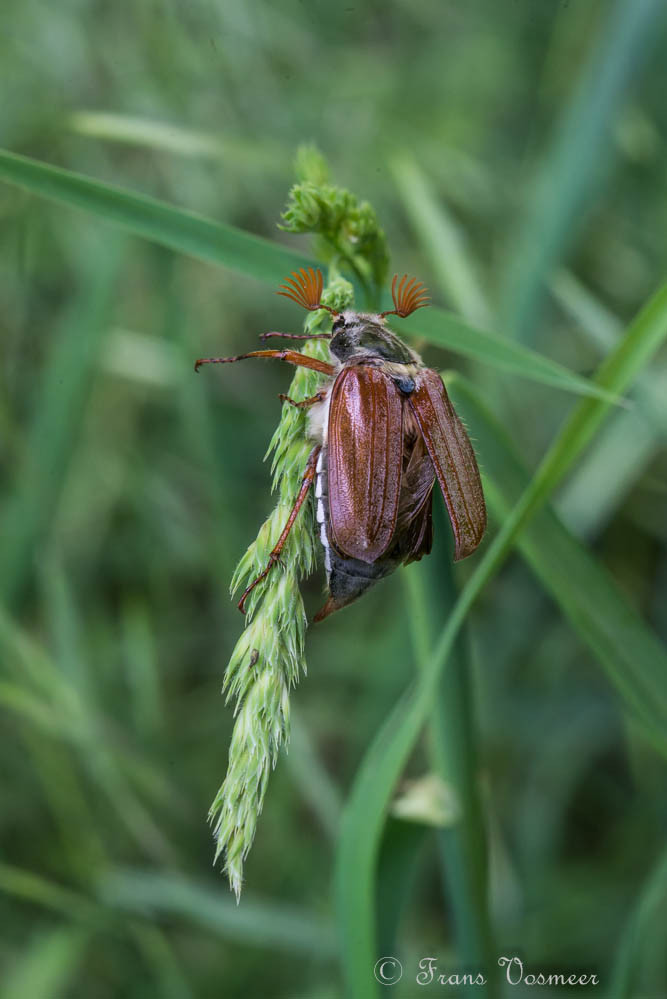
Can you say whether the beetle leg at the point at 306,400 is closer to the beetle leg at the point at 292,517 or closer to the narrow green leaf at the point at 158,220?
the beetle leg at the point at 292,517

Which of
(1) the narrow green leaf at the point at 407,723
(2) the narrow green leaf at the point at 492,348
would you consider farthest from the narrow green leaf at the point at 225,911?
(2) the narrow green leaf at the point at 492,348

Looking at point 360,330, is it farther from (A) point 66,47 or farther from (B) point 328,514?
(A) point 66,47

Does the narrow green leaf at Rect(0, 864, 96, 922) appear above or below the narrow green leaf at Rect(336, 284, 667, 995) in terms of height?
below

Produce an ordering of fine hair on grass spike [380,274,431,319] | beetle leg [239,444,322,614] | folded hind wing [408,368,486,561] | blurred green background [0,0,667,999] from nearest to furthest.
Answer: beetle leg [239,444,322,614]
folded hind wing [408,368,486,561]
fine hair on grass spike [380,274,431,319]
blurred green background [0,0,667,999]

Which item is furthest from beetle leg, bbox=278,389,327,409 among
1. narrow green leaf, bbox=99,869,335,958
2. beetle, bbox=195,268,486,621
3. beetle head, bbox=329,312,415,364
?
narrow green leaf, bbox=99,869,335,958

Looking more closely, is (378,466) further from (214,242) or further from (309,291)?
(214,242)

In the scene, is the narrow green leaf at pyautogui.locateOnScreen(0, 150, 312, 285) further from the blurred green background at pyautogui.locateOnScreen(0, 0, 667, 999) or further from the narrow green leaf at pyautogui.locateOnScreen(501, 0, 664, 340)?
the narrow green leaf at pyautogui.locateOnScreen(501, 0, 664, 340)

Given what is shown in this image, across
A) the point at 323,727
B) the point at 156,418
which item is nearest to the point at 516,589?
the point at 323,727

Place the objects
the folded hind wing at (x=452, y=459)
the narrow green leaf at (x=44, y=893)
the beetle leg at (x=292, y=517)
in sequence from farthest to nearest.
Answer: the narrow green leaf at (x=44, y=893) < the folded hind wing at (x=452, y=459) < the beetle leg at (x=292, y=517)
